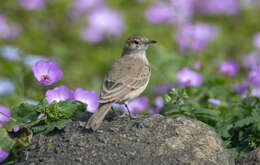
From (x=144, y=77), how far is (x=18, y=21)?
17.5 feet

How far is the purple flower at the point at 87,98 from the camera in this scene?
14.2 feet

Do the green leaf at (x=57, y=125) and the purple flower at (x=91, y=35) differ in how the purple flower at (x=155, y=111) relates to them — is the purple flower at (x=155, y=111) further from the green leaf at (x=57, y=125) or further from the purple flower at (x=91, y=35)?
the purple flower at (x=91, y=35)

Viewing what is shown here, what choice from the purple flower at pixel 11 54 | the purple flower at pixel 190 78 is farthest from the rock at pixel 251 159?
the purple flower at pixel 11 54

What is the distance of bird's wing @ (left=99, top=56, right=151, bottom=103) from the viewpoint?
419cm

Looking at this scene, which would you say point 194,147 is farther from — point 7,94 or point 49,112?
point 7,94

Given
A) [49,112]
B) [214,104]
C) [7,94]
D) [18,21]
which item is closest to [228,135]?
[214,104]

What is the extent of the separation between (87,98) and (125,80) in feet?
1.43

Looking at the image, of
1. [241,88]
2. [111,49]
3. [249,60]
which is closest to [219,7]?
[249,60]

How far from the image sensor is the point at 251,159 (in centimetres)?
372

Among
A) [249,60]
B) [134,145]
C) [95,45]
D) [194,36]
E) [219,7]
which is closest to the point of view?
[134,145]

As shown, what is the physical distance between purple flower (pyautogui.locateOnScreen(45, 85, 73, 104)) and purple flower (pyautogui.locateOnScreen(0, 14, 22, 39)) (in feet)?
16.5

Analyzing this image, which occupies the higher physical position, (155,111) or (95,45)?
(95,45)

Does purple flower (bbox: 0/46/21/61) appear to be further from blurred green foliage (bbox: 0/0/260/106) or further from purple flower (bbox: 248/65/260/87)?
purple flower (bbox: 248/65/260/87)

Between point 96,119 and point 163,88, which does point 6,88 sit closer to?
point 163,88
